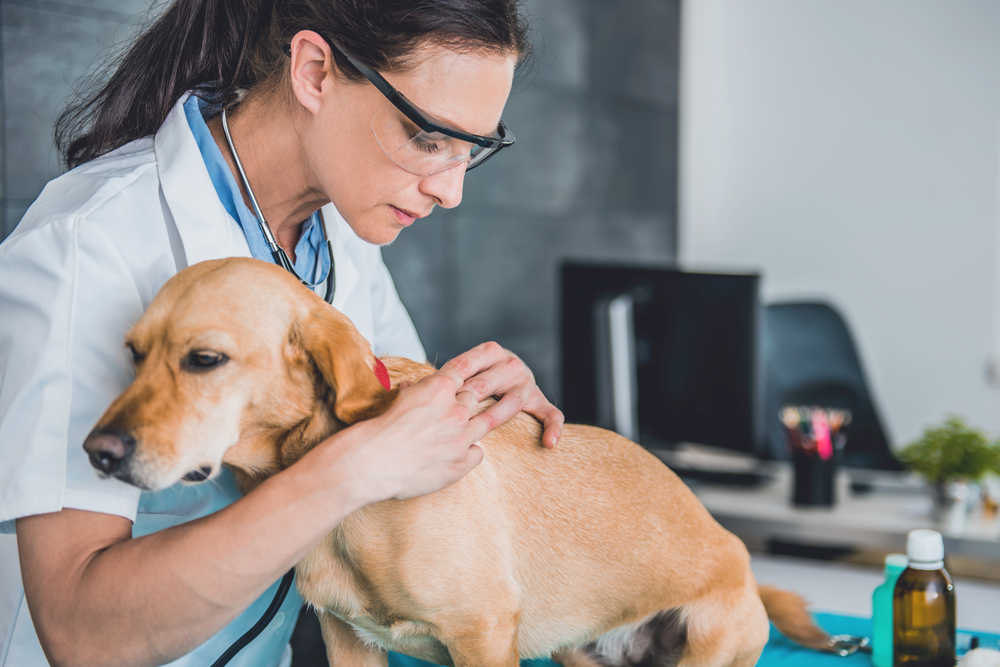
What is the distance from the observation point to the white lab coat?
814 mm

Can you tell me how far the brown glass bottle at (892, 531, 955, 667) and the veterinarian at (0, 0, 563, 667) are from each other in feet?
1.57

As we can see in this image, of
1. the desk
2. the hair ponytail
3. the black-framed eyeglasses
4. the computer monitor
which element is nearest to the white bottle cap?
the black-framed eyeglasses

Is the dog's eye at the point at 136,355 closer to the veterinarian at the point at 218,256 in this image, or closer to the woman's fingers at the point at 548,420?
the veterinarian at the point at 218,256

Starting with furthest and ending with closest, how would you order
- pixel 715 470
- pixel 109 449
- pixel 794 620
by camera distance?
pixel 715 470 → pixel 794 620 → pixel 109 449

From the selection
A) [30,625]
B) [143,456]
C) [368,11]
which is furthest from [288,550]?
[368,11]

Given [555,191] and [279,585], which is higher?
[555,191]

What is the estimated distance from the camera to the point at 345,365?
0.85m

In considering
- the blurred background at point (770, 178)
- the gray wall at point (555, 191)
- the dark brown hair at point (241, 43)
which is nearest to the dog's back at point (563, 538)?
the dark brown hair at point (241, 43)

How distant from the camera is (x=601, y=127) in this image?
13.6 ft

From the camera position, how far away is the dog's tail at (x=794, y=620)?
4.07 ft

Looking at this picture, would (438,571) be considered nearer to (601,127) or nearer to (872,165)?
(601,127)

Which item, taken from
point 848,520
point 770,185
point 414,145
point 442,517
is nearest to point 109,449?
point 442,517

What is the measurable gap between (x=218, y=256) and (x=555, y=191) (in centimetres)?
303

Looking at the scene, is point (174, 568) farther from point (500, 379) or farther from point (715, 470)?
point (715, 470)
